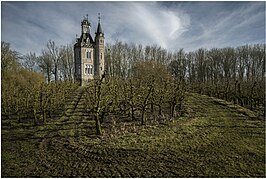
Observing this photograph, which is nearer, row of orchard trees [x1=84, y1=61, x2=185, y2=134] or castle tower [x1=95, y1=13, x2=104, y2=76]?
row of orchard trees [x1=84, y1=61, x2=185, y2=134]

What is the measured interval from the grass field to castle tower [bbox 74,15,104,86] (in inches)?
848

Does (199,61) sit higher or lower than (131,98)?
higher

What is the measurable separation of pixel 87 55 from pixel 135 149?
2966 cm

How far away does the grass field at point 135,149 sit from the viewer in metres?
8.90

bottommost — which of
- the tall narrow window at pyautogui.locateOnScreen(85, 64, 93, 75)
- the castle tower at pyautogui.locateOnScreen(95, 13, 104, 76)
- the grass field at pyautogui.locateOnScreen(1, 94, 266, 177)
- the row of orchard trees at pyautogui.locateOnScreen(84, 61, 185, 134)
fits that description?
the grass field at pyautogui.locateOnScreen(1, 94, 266, 177)

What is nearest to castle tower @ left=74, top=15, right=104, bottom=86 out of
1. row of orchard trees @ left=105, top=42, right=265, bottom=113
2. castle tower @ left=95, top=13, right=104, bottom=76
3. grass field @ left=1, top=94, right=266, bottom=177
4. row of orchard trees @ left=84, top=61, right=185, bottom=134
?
castle tower @ left=95, top=13, right=104, bottom=76

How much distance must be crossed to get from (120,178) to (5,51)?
85.3ft

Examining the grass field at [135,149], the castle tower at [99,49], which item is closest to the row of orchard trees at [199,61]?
the castle tower at [99,49]

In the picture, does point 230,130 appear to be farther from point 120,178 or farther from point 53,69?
point 53,69

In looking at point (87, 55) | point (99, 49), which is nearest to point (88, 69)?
point (87, 55)

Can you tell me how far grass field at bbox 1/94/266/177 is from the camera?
29.2ft

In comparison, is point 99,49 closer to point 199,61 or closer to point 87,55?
point 87,55

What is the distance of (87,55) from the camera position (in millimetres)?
37906

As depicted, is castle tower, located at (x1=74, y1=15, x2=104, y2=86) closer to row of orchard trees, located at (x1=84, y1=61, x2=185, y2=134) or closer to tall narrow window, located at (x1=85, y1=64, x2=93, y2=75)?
tall narrow window, located at (x1=85, y1=64, x2=93, y2=75)
